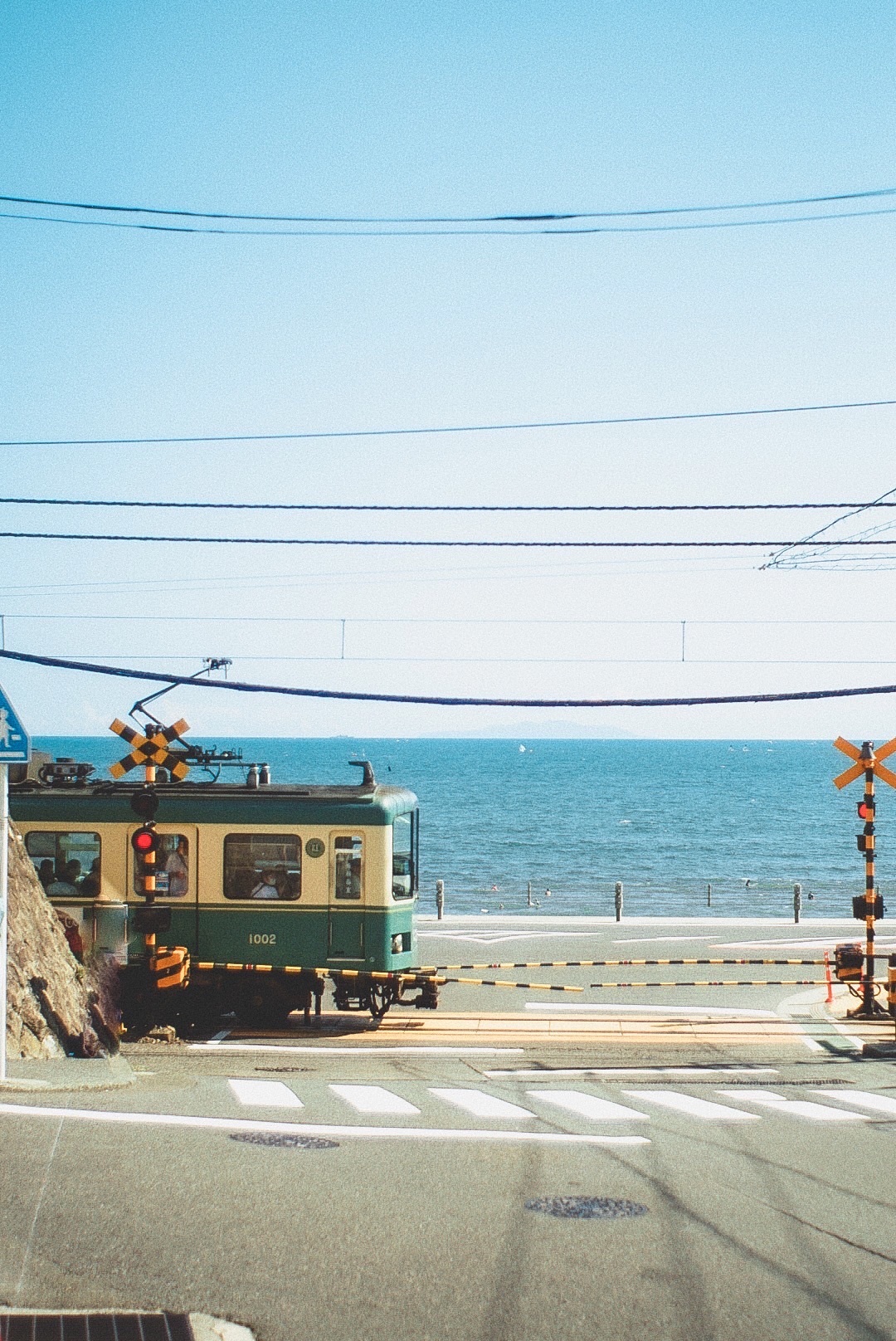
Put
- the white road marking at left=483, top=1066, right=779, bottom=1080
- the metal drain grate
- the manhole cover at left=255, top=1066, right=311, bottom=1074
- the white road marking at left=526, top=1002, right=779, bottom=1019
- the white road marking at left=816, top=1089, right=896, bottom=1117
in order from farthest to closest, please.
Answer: the white road marking at left=526, top=1002, right=779, bottom=1019, the white road marking at left=483, top=1066, right=779, bottom=1080, the manhole cover at left=255, top=1066, right=311, bottom=1074, the white road marking at left=816, top=1089, right=896, bottom=1117, the metal drain grate

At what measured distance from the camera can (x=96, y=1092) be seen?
10352 millimetres

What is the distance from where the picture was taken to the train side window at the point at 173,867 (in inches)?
760

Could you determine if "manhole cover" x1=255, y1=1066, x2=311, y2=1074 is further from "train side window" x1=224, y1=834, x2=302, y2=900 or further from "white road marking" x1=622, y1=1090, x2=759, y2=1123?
"train side window" x1=224, y1=834, x2=302, y2=900

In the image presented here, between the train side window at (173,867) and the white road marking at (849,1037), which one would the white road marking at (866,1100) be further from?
the train side window at (173,867)

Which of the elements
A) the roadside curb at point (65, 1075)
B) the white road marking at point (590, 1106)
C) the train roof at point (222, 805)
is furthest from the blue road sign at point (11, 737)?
the train roof at point (222, 805)

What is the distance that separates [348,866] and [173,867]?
2.61 metres

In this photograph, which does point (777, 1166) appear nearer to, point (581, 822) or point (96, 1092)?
point (96, 1092)

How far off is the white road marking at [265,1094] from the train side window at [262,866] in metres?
6.80

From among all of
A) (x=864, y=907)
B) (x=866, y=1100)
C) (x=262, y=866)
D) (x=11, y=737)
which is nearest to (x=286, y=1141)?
(x=11, y=737)

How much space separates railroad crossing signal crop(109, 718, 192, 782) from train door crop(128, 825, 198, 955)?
0.97 metres

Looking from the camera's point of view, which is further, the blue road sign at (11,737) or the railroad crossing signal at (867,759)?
the railroad crossing signal at (867,759)

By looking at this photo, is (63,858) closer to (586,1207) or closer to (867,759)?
(867,759)

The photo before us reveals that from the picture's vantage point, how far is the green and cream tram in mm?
18984

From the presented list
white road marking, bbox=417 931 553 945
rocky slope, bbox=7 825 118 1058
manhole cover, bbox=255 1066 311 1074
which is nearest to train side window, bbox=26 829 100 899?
rocky slope, bbox=7 825 118 1058
